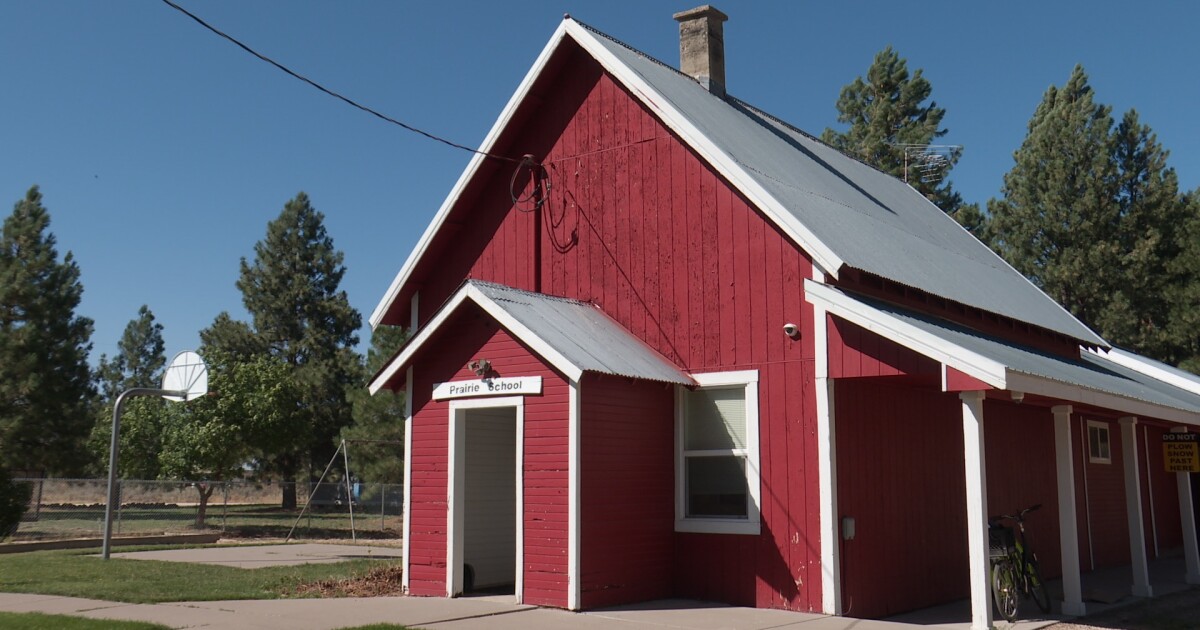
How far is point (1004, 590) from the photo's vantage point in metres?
11.7

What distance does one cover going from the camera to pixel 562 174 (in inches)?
596

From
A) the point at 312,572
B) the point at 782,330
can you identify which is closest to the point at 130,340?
the point at 312,572

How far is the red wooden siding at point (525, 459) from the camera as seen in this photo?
1172cm

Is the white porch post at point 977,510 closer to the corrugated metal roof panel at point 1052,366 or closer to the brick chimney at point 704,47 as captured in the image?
the corrugated metal roof panel at point 1052,366

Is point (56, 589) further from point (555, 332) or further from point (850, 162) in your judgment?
point (850, 162)

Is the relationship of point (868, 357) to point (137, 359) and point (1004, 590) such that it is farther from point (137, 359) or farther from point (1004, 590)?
point (137, 359)

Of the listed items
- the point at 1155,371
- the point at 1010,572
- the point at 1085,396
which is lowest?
the point at 1010,572

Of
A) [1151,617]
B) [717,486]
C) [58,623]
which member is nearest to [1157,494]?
[1151,617]

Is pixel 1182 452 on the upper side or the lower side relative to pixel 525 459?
upper

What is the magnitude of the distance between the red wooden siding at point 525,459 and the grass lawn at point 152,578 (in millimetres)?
1890

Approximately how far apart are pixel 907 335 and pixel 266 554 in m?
14.5

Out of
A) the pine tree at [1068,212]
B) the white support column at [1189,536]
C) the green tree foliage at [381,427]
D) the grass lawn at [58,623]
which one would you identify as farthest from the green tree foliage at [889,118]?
the grass lawn at [58,623]

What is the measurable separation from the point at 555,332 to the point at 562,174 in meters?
3.54

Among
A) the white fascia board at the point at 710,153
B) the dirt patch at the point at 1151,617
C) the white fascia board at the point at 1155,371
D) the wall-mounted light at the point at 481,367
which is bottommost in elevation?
the dirt patch at the point at 1151,617
